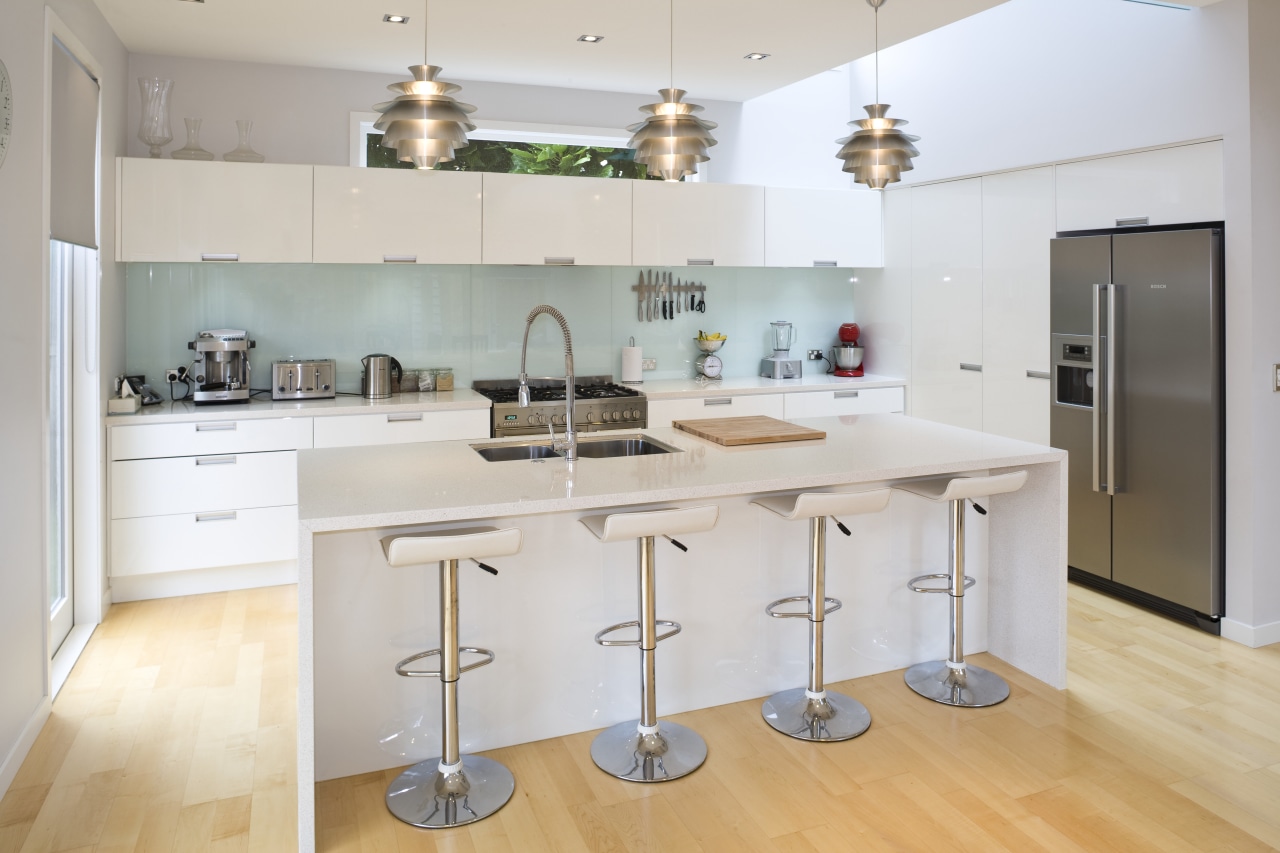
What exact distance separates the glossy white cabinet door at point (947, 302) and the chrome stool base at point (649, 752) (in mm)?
2891

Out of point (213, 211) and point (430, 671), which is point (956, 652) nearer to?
point (430, 671)

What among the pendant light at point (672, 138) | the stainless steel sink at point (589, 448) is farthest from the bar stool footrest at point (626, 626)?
the pendant light at point (672, 138)

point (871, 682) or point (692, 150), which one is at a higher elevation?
point (692, 150)

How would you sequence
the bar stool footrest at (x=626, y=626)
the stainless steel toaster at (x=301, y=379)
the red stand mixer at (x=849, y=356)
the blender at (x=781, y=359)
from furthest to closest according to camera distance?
1. the red stand mixer at (x=849, y=356)
2. the blender at (x=781, y=359)
3. the stainless steel toaster at (x=301, y=379)
4. the bar stool footrest at (x=626, y=626)

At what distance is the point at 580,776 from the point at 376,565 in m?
0.87

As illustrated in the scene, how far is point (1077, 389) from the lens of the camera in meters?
4.33

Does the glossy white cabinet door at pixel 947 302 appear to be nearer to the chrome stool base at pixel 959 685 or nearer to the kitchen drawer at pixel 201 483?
the chrome stool base at pixel 959 685

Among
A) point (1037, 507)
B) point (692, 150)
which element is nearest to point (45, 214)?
point (692, 150)

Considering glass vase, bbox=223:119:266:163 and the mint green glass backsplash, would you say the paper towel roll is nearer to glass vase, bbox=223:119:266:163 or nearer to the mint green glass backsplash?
the mint green glass backsplash

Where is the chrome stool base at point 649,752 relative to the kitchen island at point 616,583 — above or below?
below

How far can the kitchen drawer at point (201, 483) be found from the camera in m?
4.18

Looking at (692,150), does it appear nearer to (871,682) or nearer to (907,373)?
(871,682)

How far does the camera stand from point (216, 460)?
4289 millimetres

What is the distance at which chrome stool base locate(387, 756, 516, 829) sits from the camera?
2.53 meters
